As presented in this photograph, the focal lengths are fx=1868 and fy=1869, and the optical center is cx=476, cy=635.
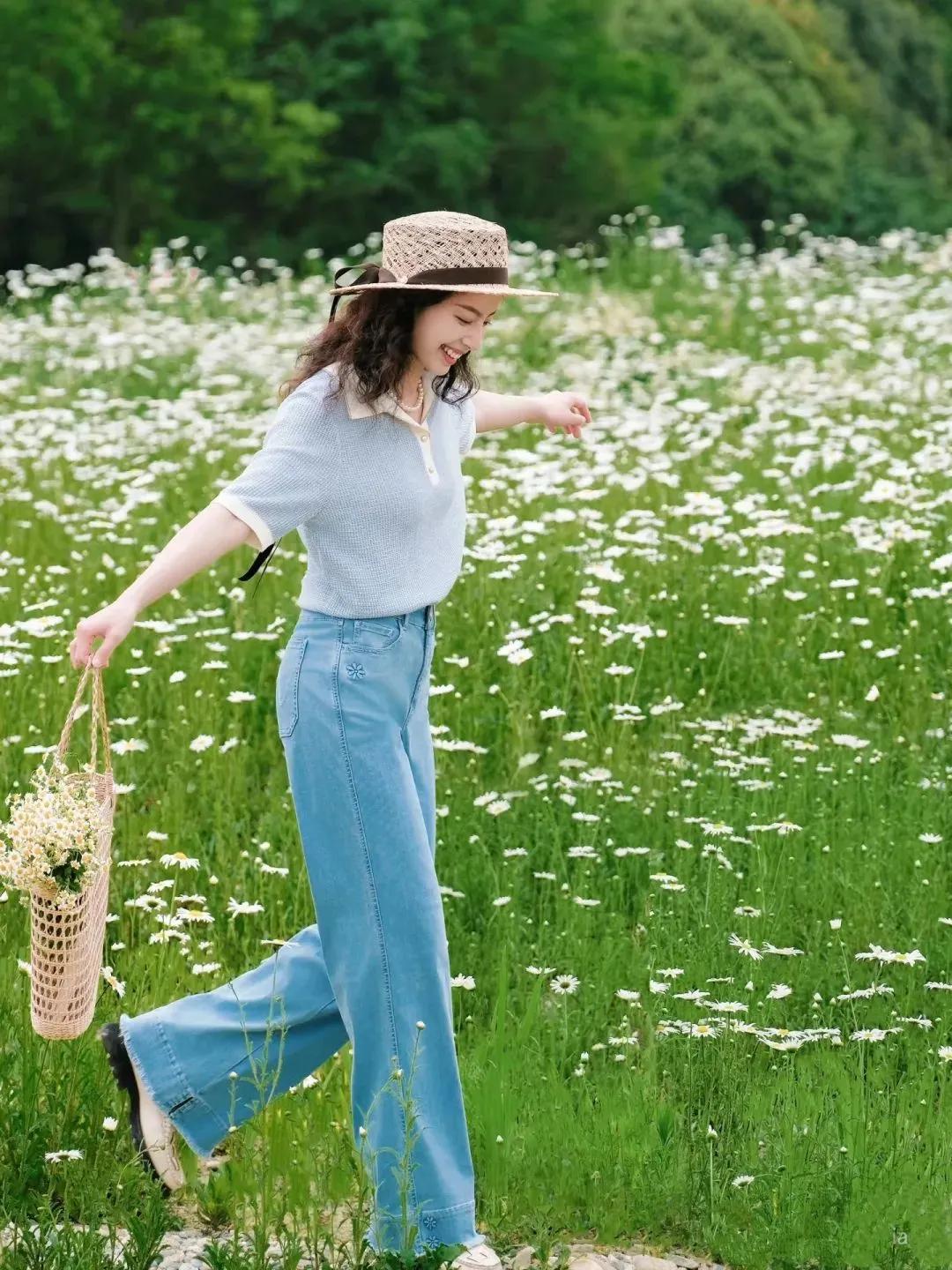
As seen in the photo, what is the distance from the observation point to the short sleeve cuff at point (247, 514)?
126 inches

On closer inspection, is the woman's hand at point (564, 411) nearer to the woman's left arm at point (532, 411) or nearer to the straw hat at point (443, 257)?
the woman's left arm at point (532, 411)

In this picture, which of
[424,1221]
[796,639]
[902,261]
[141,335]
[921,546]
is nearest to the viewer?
[424,1221]

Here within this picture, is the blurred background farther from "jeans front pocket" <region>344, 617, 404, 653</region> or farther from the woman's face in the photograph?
"jeans front pocket" <region>344, 617, 404, 653</region>

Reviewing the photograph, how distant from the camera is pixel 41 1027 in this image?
11.1ft

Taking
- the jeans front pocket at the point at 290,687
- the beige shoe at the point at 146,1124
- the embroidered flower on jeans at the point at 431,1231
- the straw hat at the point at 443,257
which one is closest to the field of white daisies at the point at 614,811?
the beige shoe at the point at 146,1124

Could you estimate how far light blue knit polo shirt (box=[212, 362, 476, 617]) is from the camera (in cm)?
325

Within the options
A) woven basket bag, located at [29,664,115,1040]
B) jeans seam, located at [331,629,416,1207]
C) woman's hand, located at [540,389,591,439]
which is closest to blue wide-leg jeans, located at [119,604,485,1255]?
jeans seam, located at [331,629,416,1207]

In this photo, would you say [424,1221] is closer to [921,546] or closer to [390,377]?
[390,377]

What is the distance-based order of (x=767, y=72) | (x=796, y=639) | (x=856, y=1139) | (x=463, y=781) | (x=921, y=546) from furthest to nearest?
1. (x=767, y=72)
2. (x=921, y=546)
3. (x=796, y=639)
4. (x=463, y=781)
5. (x=856, y=1139)

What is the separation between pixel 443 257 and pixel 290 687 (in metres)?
0.81

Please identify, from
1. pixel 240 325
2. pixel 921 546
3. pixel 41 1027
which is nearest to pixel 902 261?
pixel 240 325

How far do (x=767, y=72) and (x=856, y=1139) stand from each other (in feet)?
93.6

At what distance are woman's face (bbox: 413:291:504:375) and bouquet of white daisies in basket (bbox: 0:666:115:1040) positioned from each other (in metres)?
0.83

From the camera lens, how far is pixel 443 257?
330 cm
